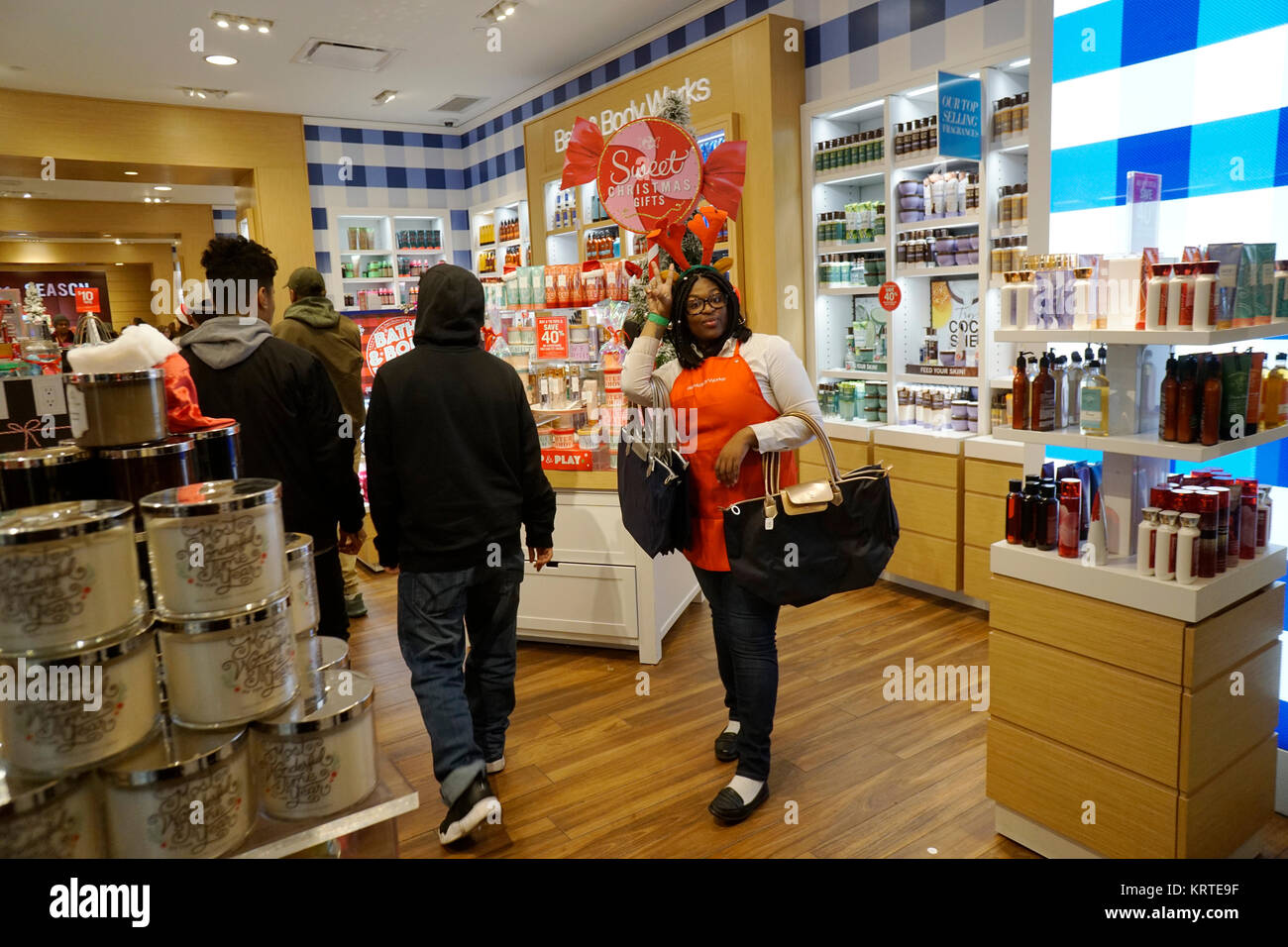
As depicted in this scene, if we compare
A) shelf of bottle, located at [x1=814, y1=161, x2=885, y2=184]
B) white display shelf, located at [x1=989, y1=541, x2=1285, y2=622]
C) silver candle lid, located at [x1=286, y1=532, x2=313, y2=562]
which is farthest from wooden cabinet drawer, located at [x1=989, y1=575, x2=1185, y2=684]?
shelf of bottle, located at [x1=814, y1=161, x2=885, y2=184]

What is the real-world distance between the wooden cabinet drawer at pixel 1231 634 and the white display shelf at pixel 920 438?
222 centimetres

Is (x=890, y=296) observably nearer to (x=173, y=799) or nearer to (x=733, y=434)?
(x=733, y=434)

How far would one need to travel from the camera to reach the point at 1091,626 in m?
2.23

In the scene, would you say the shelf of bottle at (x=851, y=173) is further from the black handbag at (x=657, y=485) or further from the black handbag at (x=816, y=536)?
the black handbag at (x=816, y=536)

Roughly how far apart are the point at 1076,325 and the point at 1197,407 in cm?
38

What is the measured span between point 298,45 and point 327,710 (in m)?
6.54

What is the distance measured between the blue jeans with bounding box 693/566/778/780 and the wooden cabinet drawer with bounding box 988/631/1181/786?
66cm

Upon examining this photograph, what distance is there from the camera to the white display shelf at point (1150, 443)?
6.92 feet

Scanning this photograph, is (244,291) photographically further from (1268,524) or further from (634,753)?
(1268,524)

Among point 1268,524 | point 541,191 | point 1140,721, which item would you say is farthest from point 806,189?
point 1140,721

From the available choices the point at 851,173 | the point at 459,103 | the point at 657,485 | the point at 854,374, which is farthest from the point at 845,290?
the point at 459,103

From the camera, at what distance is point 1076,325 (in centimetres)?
235

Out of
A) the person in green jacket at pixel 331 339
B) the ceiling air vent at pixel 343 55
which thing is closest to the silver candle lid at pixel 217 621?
the person in green jacket at pixel 331 339

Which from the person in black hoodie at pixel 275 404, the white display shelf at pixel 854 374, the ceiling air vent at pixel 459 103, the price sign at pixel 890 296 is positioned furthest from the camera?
the ceiling air vent at pixel 459 103
